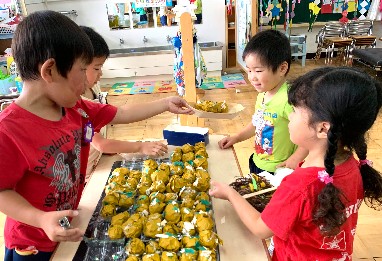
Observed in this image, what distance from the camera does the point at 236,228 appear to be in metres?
1.00

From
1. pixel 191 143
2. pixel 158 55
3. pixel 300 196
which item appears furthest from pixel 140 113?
pixel 158 55

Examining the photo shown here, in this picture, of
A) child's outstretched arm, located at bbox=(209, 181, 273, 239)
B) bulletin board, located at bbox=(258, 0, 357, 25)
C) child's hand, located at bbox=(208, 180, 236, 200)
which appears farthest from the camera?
bulletin board, located at bbox=(258, 0, 357, 25)

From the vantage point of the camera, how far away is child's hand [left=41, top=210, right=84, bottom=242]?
2.65ft

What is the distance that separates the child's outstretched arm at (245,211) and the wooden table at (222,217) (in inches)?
1.7

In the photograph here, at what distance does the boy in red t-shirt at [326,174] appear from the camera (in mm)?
796

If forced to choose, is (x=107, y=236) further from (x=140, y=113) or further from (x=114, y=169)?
(x=140, y=113)

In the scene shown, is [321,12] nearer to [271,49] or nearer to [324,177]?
[271,49]

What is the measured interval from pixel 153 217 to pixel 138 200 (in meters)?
0.13

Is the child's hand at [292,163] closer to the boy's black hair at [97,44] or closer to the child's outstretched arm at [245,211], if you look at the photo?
the child's outstretched arm at [245,211]

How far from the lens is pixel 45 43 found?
84 cm

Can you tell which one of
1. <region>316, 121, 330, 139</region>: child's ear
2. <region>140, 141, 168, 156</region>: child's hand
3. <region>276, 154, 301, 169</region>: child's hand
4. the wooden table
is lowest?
<region>276, 154, 301, 169</region>: child's hand

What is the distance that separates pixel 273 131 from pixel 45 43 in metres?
1.03

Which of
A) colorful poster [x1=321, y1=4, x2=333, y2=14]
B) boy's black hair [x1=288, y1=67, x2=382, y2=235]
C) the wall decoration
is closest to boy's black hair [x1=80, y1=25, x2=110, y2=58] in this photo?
boy's black hair [x1=288, y1=67, x2=382, y2=235]

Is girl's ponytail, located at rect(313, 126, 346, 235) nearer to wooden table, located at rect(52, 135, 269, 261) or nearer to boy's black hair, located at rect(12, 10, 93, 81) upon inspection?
wooden table, located at rect(52, 135, 269, 261)
